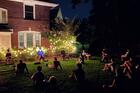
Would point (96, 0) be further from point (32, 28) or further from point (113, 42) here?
point (32, 28)

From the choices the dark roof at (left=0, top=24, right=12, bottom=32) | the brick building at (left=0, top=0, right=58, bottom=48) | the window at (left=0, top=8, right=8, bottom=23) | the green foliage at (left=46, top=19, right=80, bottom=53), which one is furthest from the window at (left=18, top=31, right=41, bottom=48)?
the window at (left=0, top=8, right=8, bottom=23)

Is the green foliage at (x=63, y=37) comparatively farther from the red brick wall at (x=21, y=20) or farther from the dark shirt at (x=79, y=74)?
the dark shirt at (x=79, y=74)

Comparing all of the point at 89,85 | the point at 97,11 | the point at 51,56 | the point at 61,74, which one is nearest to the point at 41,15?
the point at 51,56

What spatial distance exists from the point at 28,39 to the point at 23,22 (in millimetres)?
1946

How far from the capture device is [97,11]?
7.37m

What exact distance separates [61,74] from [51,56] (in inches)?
537

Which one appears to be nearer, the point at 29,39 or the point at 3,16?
the point at 3,16

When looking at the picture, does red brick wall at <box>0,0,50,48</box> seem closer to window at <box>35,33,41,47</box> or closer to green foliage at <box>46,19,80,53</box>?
window at <box>35,33,41,47</box>

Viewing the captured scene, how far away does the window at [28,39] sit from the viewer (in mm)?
31578

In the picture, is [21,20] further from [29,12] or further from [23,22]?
[29,12]

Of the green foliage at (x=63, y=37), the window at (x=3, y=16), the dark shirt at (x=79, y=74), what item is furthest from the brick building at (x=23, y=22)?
the dark shirt at (x=79, y=74)

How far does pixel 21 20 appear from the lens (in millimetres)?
31500

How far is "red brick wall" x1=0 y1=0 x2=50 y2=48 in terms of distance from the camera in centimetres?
3035

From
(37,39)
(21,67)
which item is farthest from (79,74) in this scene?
(37,39)
